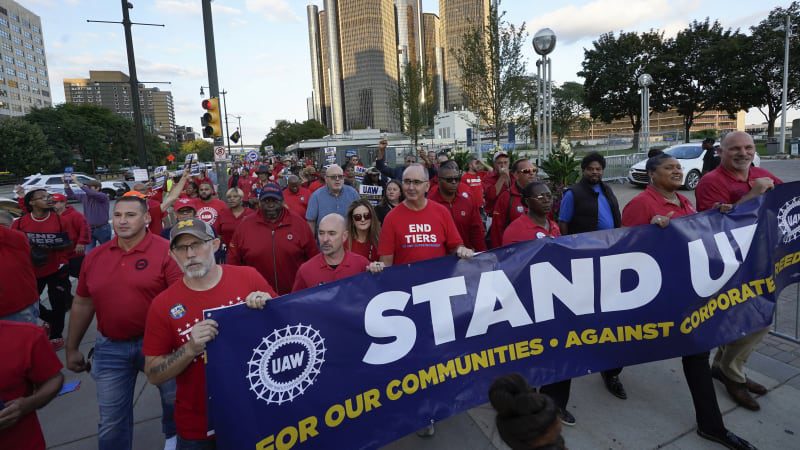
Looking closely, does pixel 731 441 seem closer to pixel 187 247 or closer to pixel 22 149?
pixel 187 247

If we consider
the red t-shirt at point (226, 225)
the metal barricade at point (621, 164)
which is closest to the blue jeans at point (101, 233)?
the red t-shirt at point (226, 225)

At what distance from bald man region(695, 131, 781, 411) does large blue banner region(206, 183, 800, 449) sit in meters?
0.15

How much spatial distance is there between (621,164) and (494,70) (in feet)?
27.0

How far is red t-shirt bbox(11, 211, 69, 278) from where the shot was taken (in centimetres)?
551

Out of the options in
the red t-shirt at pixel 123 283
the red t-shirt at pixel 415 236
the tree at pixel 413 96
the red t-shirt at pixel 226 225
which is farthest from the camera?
the tree at pixel 413 96

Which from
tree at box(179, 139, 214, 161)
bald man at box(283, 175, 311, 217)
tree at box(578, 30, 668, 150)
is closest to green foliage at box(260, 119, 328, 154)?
tree at box(179, 139, 214, 161)

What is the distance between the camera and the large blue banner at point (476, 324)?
2336mm

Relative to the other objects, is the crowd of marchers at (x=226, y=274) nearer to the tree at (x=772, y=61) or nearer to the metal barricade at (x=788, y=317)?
the metal barricade at (x=788, y=317)

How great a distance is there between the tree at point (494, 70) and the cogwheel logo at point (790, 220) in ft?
41.3

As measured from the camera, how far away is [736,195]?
146 inches

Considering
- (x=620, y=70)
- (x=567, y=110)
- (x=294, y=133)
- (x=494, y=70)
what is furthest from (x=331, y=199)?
(x=294, y=133)

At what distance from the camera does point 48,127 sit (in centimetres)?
5725

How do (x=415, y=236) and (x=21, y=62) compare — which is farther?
(x=21, y=62)

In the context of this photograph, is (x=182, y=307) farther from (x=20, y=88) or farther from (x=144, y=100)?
(x=144, y=100)
